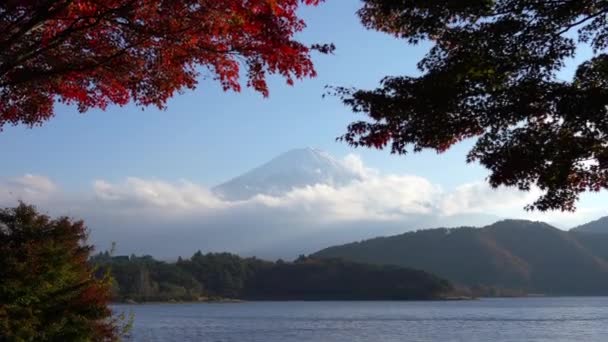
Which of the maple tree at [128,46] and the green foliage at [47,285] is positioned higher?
the maple tree at [128,46]

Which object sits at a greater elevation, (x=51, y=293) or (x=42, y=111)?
(x=42, y=111)

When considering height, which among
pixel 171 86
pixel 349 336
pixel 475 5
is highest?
pixel 475 5

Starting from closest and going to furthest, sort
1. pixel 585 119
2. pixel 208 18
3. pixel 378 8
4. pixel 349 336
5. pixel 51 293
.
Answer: pixel 208 18
pixel 585 119
pixel 378 8
pixel 51 293
pixel 349 336

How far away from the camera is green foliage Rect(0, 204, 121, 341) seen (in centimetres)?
1933

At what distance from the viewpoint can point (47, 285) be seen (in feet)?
65.4

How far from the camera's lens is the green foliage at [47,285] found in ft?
63.4

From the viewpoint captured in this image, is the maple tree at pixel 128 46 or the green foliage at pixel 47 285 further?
the green foliage at pixel 47 285

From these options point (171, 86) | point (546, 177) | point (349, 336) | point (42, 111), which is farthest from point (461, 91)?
point (349, 336)

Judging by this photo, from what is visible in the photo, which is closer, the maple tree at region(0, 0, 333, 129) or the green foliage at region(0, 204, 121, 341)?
the maple tree at region(0, 0, 333, 129)

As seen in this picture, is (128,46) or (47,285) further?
(47,285)

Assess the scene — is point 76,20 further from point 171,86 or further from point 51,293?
point 51,293

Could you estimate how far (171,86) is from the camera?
37.1ft

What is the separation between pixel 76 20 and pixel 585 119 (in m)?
6.85

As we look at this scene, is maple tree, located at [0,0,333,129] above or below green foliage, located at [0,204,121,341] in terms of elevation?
above
